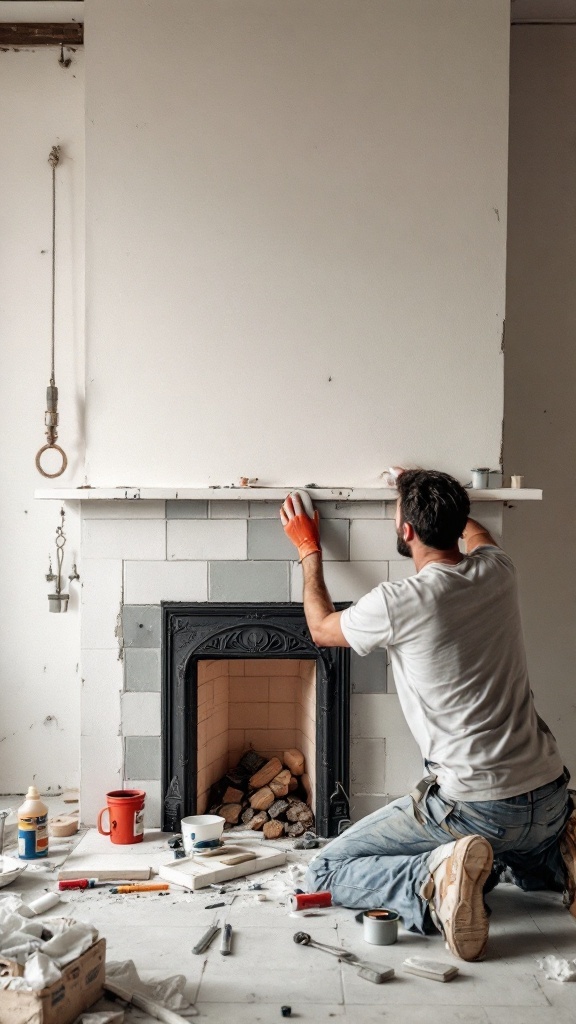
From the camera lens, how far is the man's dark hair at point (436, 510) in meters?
2.44

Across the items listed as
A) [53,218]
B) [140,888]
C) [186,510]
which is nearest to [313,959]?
[140,888]

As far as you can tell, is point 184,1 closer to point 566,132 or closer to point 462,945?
point 566,132

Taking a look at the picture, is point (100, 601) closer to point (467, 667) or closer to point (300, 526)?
point (300, 526)

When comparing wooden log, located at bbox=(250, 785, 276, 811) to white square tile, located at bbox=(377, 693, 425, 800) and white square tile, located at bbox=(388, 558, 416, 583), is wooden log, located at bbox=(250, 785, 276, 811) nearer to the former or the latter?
white square tile, located at bbox=(377, 693, 425, 800)

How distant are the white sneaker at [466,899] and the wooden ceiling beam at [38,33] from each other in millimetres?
3195

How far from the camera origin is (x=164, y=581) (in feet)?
10.3

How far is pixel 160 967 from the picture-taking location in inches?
84.6

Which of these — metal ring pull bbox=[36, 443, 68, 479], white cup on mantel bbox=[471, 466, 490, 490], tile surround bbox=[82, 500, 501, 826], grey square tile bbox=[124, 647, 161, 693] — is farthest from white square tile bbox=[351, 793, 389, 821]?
metal ring pull bbox=[36, 443, 68, 479]

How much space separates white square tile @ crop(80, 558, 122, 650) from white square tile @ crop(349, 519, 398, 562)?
2.68 feet

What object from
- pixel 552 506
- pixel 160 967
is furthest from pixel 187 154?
pixel 160 967

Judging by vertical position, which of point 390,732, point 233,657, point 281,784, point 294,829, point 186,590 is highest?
point 186,590

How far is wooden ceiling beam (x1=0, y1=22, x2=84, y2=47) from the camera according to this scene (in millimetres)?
3486

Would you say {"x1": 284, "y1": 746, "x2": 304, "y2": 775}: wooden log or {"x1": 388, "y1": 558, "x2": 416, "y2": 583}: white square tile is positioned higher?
{"x1": 388, "y1": 558, "x2": 416, "y2": 583}: white square tile

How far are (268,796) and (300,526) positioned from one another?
100 centimetres
